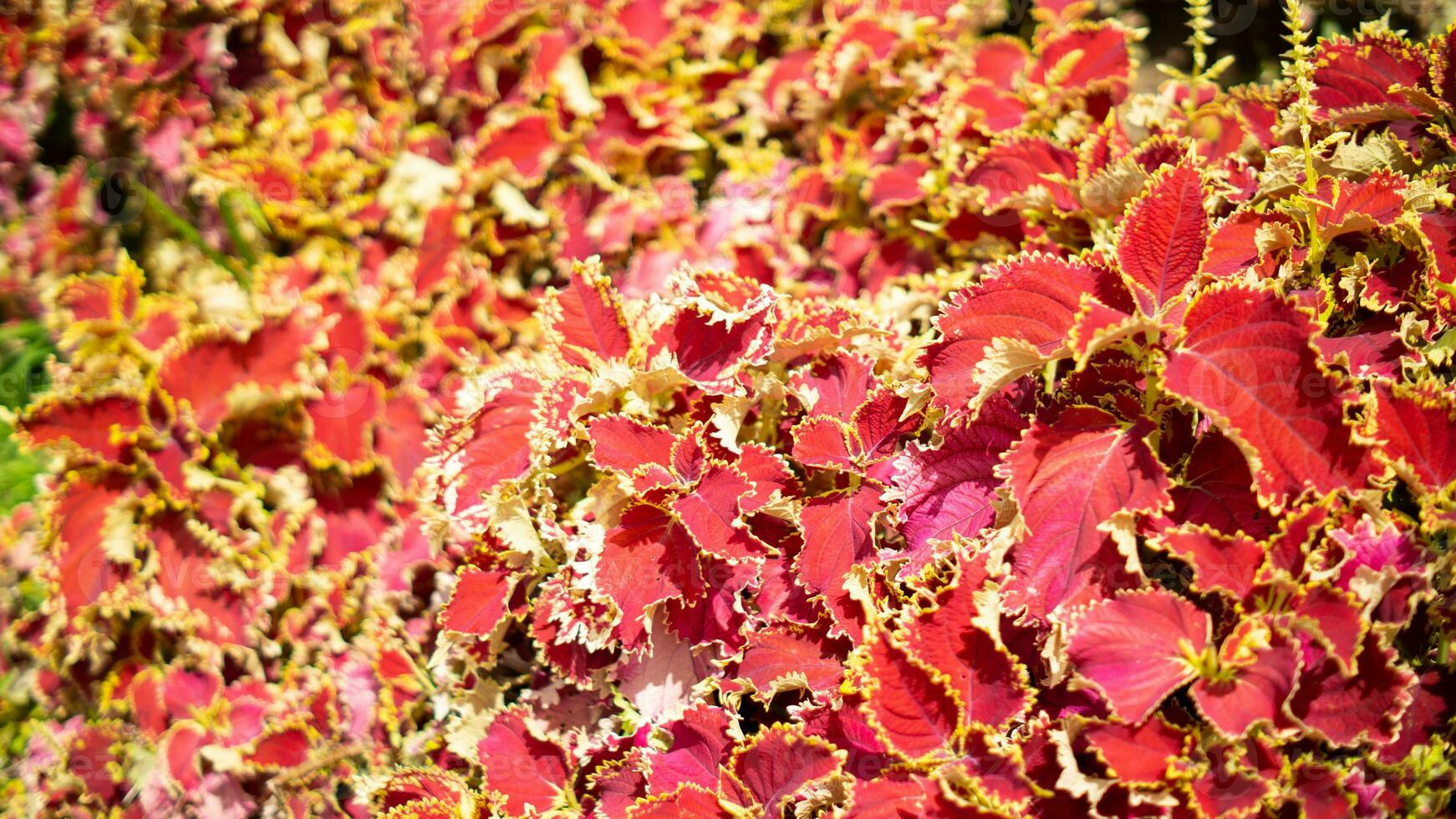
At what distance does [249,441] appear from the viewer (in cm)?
192

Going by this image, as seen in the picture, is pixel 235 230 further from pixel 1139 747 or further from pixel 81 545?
pixel 1139 747

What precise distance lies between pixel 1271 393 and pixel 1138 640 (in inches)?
11.6

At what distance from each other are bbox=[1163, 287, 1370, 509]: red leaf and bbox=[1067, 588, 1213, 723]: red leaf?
0.15 meters

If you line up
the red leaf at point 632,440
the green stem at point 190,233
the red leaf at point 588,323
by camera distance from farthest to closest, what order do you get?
the green stem at point 190,233
the red leaf at point 588,323
the red leaf at point 632,440

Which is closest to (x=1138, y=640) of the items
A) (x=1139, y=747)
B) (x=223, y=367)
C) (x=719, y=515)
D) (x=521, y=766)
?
(x=1139, y=747)

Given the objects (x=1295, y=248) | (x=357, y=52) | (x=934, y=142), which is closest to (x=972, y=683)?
(x=1295, y=248)

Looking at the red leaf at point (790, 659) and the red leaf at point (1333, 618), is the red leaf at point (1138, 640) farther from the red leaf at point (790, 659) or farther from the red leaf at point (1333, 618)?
the red leaf at point (790, 659)

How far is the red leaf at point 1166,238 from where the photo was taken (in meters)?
1.11

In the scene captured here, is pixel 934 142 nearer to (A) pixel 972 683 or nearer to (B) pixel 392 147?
(A) pixel 972 683

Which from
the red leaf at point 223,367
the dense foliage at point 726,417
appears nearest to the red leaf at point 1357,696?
the dense foliage at point 726,417

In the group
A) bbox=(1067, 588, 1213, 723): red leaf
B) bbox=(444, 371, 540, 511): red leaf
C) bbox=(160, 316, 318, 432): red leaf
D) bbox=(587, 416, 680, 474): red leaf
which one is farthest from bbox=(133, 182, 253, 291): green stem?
bbox=(1067, 588, 1213, 723): red leaf

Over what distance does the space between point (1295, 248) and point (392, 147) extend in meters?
1.95

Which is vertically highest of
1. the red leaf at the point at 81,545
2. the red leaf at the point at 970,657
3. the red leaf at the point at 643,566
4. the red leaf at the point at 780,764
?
the red leaf at the point at 970,657

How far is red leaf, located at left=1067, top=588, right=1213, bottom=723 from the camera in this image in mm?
988
